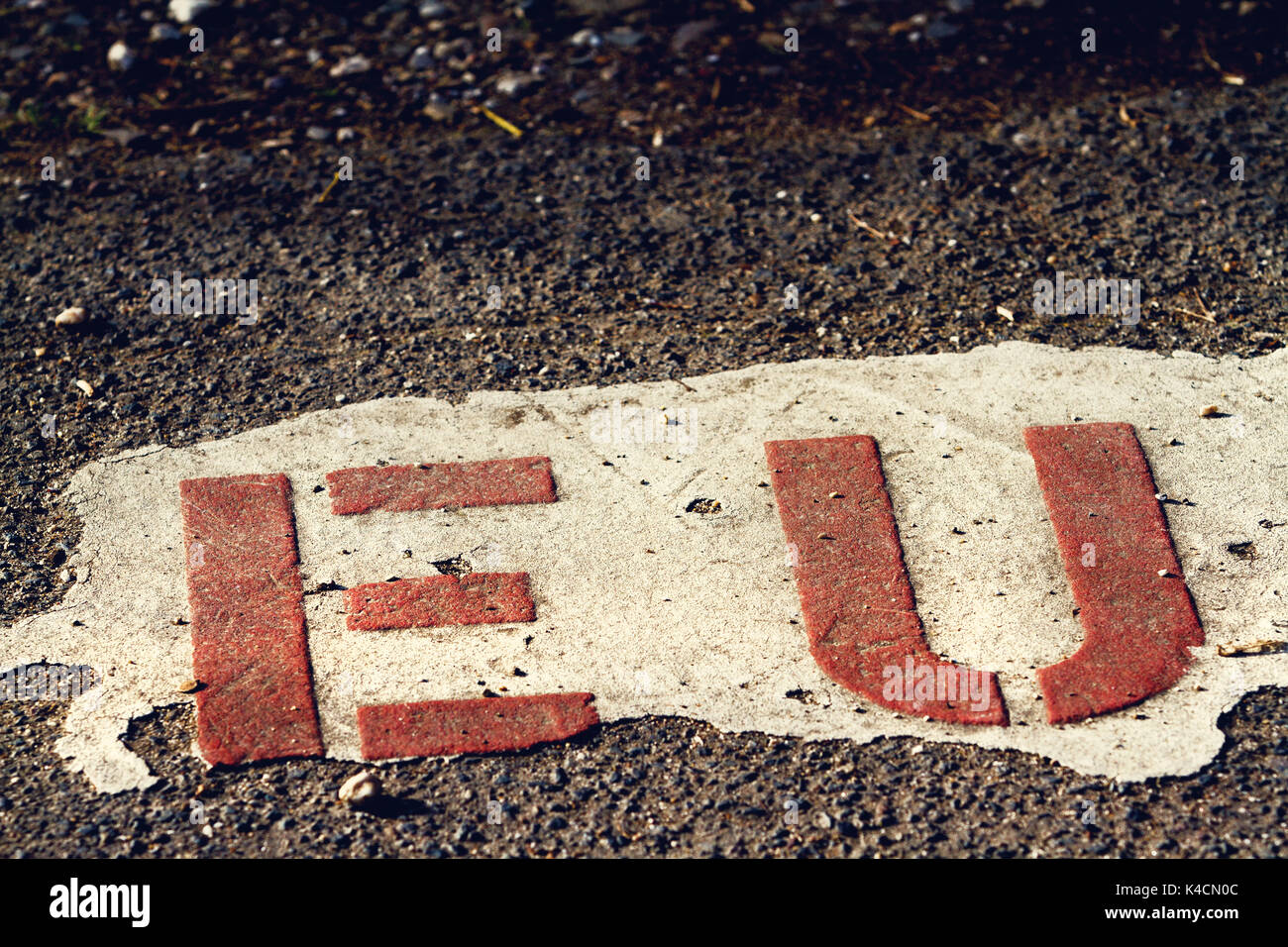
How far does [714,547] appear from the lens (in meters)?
5.03

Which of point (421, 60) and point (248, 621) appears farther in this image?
point (421, 60)

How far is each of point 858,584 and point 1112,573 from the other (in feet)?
3.20

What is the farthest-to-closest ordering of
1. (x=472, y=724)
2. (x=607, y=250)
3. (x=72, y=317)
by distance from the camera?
(x=607, y=250), (x=72, y=317), (x=472, y=724)

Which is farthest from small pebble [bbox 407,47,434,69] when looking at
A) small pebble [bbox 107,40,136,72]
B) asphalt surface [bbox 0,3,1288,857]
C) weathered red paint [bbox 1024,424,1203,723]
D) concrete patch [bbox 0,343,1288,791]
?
weathered red paint [bbox 1024,424,1203,723]

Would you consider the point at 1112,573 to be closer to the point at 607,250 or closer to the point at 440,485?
the point at 440,485

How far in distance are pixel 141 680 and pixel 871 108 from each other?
5016mm

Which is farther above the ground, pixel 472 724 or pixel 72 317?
pixel 72 317

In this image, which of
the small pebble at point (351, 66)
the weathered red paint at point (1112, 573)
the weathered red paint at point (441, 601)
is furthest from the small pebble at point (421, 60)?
the weathered red paint at point (1112, 573)

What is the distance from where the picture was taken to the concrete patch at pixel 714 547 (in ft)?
14.8

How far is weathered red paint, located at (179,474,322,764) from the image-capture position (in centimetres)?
442

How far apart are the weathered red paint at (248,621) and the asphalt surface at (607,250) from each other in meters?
0.14

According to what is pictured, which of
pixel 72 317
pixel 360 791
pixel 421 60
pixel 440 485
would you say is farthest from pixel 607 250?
pixel 360 791

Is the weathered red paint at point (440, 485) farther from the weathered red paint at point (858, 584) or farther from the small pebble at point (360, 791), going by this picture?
the small pebble at point (360, 791)
